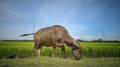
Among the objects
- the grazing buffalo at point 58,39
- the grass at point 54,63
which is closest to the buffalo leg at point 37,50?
the grazing buffalo at point 58,39

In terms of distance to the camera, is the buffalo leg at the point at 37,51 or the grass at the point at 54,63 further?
the buffalo leg at the point at 37,51

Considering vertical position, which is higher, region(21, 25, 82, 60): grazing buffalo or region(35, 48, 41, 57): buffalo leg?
region(21, 25, 82, 60): grazing buffalo

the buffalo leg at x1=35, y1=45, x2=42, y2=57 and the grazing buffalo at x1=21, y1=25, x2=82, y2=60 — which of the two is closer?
the grazing buffalo at x1=21, y1=25, x2=82, y2=60

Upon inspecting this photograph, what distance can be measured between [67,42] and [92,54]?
187 centimetres

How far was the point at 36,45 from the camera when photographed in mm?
7551

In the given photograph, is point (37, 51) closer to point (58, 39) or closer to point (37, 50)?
point (37, 50)

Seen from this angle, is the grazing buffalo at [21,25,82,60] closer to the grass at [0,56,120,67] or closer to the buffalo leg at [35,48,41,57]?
the buffalo leg at [35,48,41,57]

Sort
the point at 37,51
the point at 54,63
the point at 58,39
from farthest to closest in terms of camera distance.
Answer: the point at 37,51 < the point at 58,39 < the point at 54,63

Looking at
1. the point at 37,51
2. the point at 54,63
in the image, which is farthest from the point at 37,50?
the point at 54,63

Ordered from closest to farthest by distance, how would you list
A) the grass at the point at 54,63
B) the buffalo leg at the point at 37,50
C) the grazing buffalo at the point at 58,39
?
the grass at the point at 54,63
the grazing buffalo at the point at 58,39
the buffalo leg at the point at 37,50

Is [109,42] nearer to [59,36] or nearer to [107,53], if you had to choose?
[107,53]

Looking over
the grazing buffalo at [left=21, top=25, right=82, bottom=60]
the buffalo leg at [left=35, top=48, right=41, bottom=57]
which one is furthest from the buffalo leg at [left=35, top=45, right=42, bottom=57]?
the grazing buffalo at [left=21, top=25, right=82, bottom=60]

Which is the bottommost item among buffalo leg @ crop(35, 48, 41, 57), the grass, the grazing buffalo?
the grass

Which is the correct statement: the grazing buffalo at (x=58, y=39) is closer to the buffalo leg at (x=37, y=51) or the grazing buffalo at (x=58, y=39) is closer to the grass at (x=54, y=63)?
the buffalo leg at (x=37, y=51)
